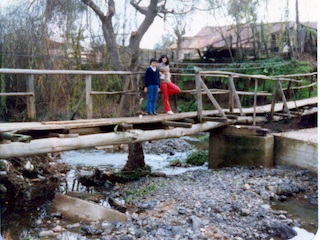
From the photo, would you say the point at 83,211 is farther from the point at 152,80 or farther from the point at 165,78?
the point at 165,78

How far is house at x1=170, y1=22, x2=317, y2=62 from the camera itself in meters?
12.2

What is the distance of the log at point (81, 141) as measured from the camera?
4438 millimetres

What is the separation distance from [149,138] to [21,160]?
2508mm

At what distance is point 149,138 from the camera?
20.2 feet

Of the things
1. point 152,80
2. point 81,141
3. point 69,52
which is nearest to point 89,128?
point 81,141

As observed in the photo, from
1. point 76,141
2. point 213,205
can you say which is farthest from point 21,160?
point 213,205

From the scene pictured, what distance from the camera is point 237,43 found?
15180 mm

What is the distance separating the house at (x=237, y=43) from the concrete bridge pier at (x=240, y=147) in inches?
171

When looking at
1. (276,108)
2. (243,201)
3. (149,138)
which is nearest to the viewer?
(243,201)

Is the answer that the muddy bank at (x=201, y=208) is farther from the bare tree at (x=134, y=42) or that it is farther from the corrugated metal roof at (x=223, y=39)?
the corrugated metal roof at (x=223, y=39)

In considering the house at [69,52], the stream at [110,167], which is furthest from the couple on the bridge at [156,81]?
the stream at [110,167]

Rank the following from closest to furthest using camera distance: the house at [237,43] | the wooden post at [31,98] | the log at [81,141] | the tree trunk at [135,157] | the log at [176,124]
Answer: the log at [81,141], the wooden post at [31,98], the log at [176,124], the tree trunk at [135,157], the house at [237,43]

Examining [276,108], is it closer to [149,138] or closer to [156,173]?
[156,173]

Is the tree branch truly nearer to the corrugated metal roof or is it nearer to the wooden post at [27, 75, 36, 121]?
the wooden post at [27, 75, 36, 121]
